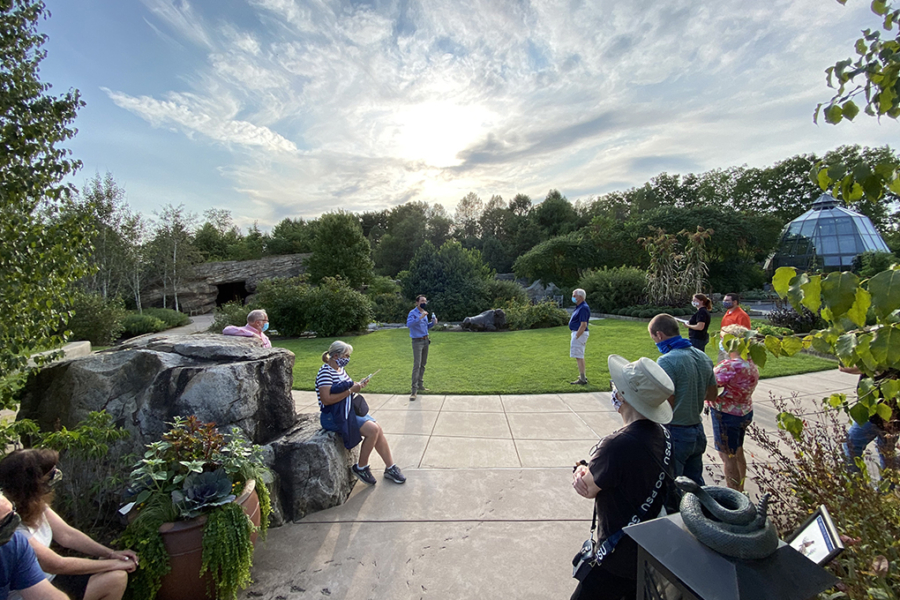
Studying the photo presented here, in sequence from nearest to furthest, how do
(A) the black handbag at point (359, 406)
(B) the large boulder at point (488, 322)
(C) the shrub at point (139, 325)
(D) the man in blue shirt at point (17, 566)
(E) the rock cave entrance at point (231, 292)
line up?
(D) the man in blue shirt at point (17, 566) → (A) the black handbag at point (359, 406) → (B) the large boulder at point (488, 322) → (C) the shrub at point (139, 325) → (E) the rock cave entrance at point (231, 292)

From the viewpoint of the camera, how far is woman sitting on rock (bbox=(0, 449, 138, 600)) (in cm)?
219

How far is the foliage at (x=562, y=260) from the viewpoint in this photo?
28.8 metres

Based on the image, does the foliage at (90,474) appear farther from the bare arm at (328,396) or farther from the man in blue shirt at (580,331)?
the man in blue shirt at (580,331)

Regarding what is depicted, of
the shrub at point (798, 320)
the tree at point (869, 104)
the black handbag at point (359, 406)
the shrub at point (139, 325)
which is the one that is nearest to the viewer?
the tree at point (869, 104)

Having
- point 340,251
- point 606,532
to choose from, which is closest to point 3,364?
point 606,532

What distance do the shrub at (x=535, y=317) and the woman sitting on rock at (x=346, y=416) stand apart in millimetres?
12603

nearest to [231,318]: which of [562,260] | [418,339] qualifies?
[418,339]

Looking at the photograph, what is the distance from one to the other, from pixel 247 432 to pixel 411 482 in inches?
65.0

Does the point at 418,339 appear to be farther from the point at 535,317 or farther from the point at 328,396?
the point at 535,317

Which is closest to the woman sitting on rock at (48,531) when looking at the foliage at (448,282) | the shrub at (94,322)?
the shrub at (94,322)

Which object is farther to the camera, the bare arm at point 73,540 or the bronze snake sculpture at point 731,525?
the bare arm at point 73,540

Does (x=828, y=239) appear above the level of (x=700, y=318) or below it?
above

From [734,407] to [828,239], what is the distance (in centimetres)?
3857

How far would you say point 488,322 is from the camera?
16.3 metres
